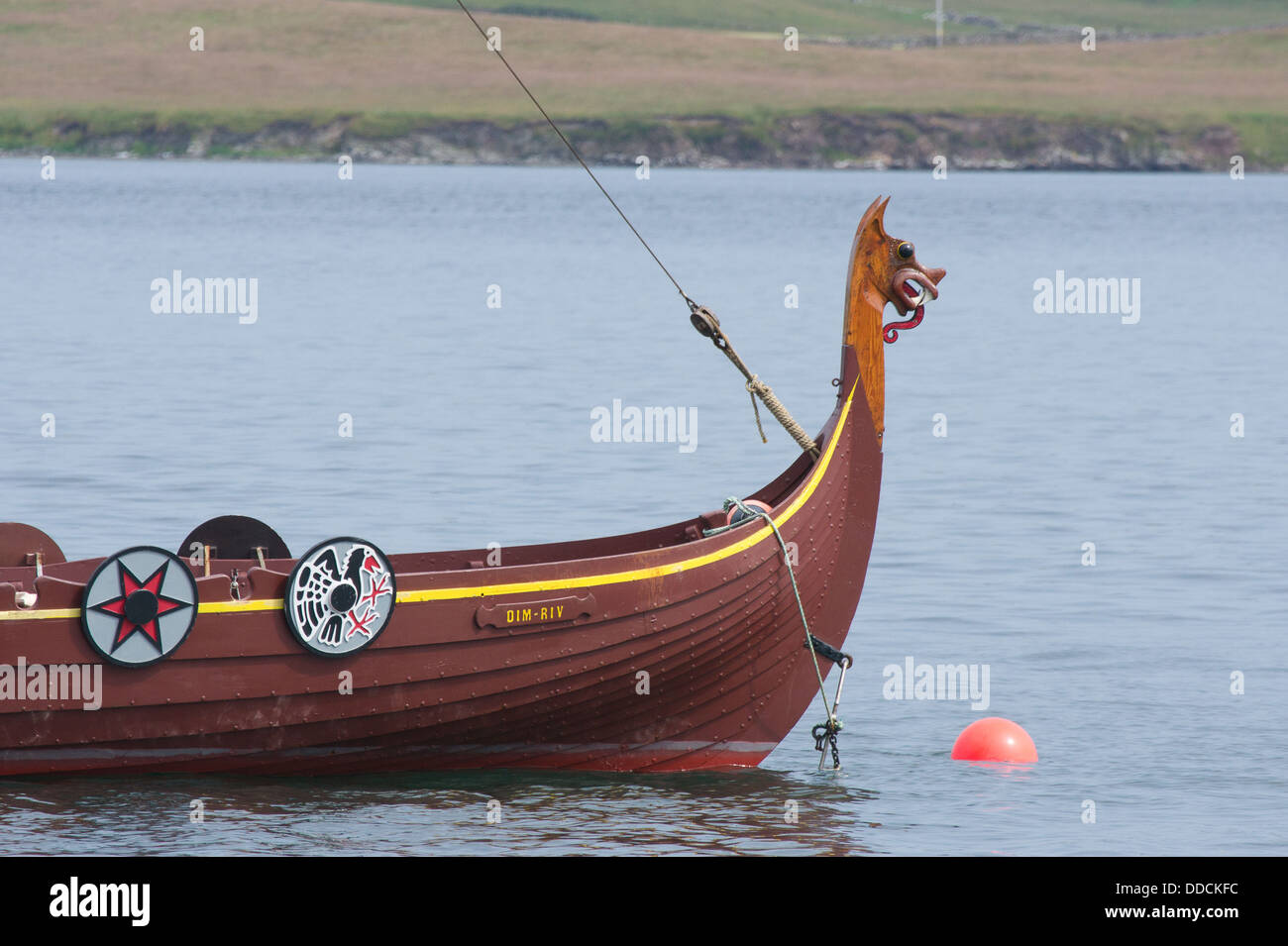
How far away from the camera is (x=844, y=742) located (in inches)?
632

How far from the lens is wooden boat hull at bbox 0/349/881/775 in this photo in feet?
41.8

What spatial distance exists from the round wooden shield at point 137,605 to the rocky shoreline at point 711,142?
134 meters

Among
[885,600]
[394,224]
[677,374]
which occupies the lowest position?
[885,600]

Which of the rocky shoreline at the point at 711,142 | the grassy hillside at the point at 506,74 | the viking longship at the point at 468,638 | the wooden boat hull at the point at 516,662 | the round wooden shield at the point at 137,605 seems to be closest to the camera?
the round wooden shield at the point at 137,605

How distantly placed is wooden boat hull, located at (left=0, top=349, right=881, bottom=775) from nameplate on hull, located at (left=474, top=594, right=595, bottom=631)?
14mm

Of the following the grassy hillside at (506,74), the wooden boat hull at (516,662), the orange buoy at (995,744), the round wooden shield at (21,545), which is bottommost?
the orange buoy at (995,744)

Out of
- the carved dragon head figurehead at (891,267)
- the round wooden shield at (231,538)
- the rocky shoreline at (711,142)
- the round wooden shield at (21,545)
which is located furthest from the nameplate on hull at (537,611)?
the rocky shoreline at (711,142)

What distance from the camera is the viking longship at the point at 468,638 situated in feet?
41.3

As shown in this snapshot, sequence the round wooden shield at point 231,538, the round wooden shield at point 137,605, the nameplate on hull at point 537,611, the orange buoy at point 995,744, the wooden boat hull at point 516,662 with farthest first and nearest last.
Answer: the orange buoy at point 995,744
the round wooden shield at point 231,538
the nameplate on hull at point 537,611
the wooden boat hull at point 516,662
the round wooden shield at point 137,605

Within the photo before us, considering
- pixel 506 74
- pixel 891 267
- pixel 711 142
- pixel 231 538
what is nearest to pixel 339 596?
pixel 231 538

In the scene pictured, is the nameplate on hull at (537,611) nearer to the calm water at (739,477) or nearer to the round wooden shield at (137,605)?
the calm water at (739,477)
